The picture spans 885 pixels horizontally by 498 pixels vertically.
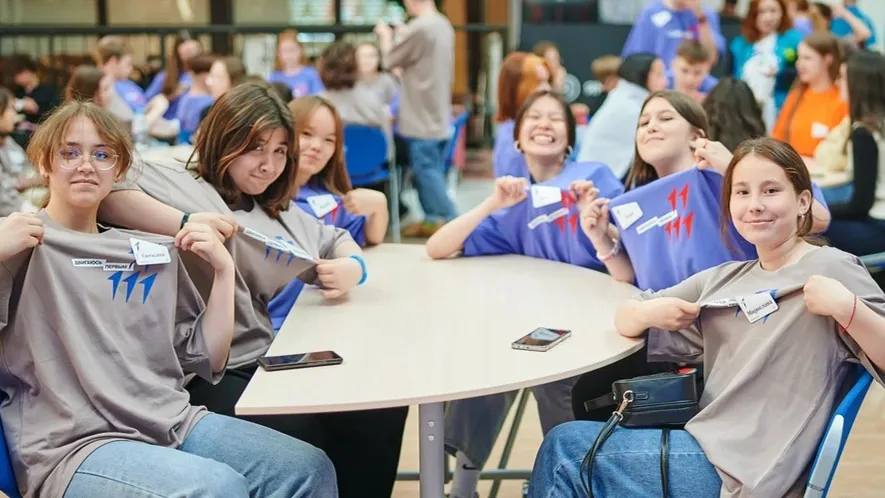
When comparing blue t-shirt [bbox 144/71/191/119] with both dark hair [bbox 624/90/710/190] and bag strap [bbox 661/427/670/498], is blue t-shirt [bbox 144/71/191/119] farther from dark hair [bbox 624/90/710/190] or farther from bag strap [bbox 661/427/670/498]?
bag strap [bbox 661/427/670/498]

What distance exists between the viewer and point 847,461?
3.34m

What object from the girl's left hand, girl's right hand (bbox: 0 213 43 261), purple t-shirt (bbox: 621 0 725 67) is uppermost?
purple t-shirt (bbox: 621 0 725 67)

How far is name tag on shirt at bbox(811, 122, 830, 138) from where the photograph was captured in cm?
484

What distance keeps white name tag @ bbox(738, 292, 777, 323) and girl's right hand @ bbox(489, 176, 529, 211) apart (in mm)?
1019

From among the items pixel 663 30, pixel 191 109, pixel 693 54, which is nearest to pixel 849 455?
pixel 693 54

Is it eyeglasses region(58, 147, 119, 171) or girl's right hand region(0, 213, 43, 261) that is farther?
eyeglasses region(58, 147, 119, 171)

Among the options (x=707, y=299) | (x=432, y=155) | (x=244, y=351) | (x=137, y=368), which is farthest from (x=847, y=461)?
(x=432, y=155)

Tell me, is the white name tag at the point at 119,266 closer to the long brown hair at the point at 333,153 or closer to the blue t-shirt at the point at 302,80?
the long brown hair at the point at 333,153

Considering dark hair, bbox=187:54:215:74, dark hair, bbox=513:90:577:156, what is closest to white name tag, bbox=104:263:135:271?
dark hair, bbox=513:90:577:156

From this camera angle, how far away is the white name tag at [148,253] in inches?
80.4

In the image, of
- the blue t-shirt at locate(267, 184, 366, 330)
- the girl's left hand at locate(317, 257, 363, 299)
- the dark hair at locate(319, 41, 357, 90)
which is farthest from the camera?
the dark hair at locate(319, 41, 357, 90)

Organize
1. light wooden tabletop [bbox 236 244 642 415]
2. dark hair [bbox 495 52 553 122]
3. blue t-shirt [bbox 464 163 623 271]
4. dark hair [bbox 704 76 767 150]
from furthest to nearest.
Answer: dark hair [bbox 495 52 553 122]
dark hair [bbox 704 76 767 150]
blue t-shirt [bbox 464 163 623 271]
light wooden tabletop [bbox 236 244 642 415]

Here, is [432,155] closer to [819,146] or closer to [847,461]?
[819,146]

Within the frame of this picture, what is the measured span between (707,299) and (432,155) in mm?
4595
